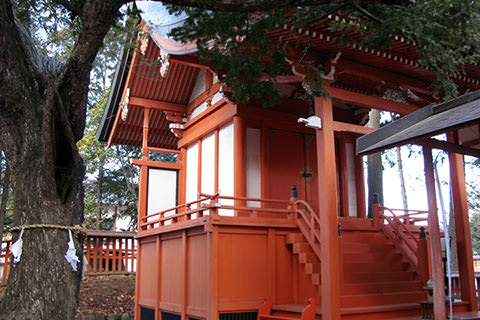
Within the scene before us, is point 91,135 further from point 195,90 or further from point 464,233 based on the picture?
point 464,233

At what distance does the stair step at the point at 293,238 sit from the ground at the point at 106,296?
23.4 ft

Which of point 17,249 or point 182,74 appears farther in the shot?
point 182,74

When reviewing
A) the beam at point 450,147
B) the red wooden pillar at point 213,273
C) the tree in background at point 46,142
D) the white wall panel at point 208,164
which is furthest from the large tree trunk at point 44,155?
the white wall panel at point 208,164

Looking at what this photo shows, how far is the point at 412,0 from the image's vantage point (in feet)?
20.2

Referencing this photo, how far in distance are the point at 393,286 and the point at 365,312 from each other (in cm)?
135

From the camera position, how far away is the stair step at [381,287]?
8.43m

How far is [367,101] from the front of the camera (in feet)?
30.1

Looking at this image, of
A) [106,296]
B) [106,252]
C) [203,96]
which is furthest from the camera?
[106,252]

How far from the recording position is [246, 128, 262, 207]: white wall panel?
10867mm

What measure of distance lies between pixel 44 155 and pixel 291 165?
25.1ft

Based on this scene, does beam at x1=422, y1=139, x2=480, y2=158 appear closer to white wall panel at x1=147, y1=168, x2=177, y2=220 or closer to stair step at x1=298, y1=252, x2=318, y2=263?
stair step at x1=298, y1=252, x2=318, y2=263

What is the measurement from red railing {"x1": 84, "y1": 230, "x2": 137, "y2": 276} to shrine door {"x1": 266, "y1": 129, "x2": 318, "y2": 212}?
809 centimetres

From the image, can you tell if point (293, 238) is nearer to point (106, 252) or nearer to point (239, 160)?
point (239, 160)

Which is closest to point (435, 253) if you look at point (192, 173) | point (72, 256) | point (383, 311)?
point (383, 311)
